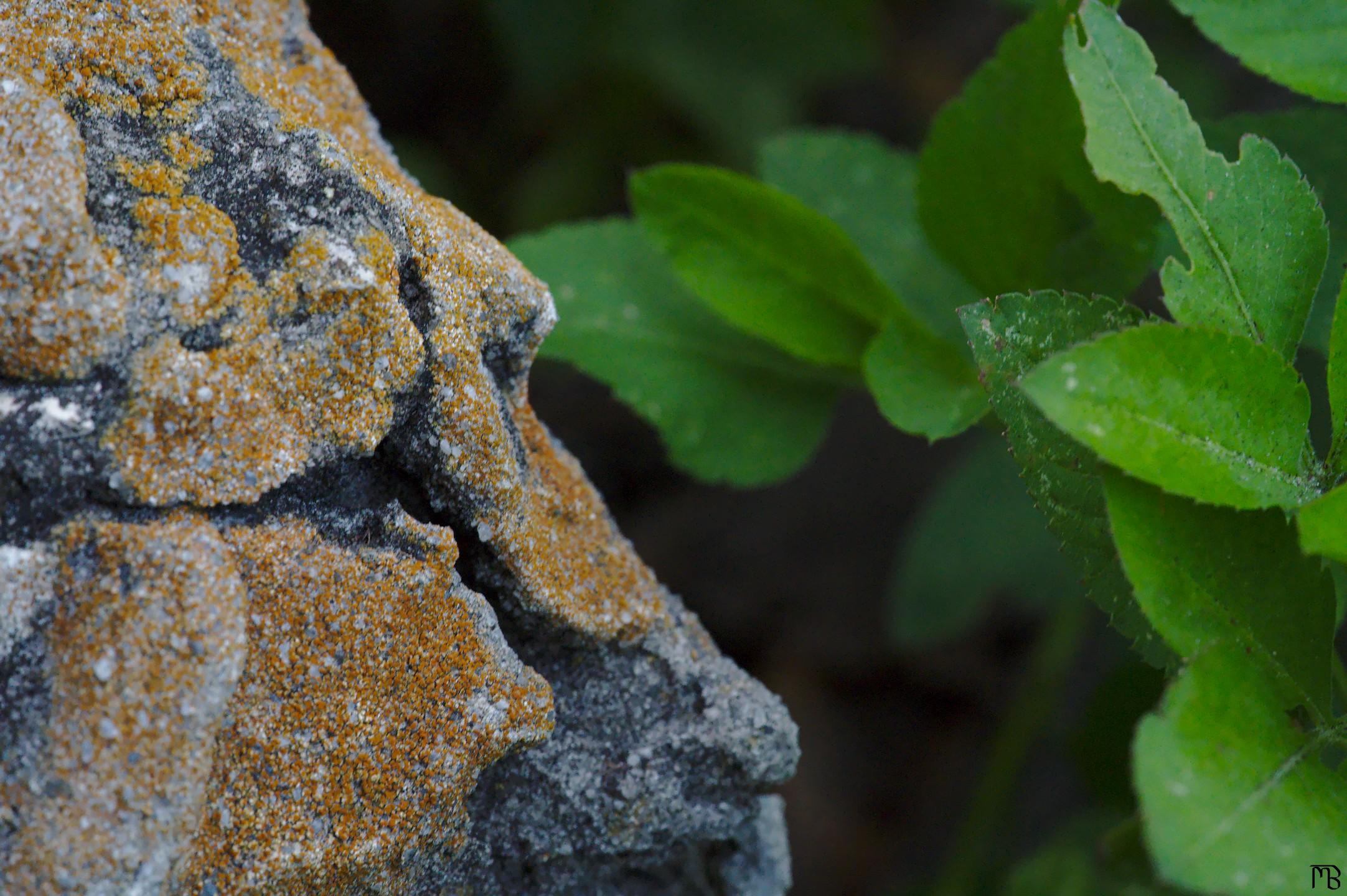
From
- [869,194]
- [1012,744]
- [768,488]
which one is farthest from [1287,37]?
[768,488]

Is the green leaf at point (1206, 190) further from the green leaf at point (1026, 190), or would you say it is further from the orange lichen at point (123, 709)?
the orange lichen at point (123, 709)

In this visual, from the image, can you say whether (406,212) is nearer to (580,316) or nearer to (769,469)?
(580,316)

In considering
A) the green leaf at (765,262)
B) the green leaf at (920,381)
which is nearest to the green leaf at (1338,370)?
the green leaf at (920,381)

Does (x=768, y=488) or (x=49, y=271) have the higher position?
(x=49, y=271)

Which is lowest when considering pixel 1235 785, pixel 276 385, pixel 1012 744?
pixel 1012 744

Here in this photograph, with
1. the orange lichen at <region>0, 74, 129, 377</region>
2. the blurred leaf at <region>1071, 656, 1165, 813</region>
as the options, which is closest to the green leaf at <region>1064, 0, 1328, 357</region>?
the orange lichen at <region>0, 74, 129, 377</region>

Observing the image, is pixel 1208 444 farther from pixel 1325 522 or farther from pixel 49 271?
pixel 49 271

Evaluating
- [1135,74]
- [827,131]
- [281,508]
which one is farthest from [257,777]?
[827,131]
